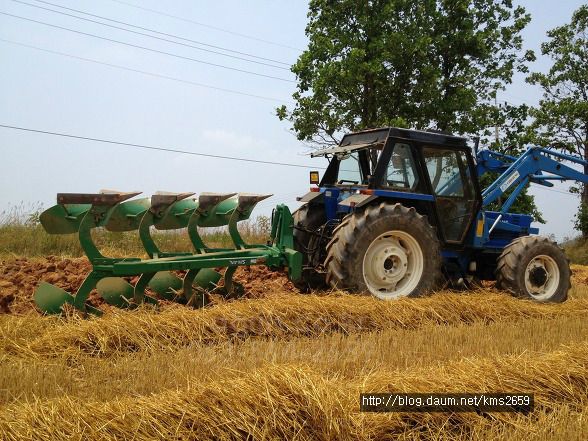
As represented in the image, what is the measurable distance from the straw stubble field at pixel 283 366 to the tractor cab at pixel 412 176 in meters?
1.08

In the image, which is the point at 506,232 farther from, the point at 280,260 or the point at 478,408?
the point at 478,408

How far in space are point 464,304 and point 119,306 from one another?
356 centimetres

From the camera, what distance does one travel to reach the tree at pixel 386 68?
15641 mm

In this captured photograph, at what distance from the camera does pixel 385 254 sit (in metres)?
6.36

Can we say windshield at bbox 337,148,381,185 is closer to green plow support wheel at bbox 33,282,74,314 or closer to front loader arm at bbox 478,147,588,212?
front loader arm at bbox 478,147,588,212

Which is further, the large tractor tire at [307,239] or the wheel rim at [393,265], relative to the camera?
the large tractor tire at [307,239]

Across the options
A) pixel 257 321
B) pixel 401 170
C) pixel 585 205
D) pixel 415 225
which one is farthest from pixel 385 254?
pixel 585 205

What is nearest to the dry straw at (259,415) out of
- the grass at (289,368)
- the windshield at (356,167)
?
the grass at (289,368)

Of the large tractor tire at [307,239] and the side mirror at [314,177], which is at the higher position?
the side mirror at [314,177]

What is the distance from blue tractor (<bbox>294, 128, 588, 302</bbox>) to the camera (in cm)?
625

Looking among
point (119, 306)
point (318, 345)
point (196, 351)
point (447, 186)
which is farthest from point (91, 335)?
point (447, 186)

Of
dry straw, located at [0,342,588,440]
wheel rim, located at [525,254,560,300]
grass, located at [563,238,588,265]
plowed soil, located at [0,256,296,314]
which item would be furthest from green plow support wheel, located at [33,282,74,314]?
grass, located at [563,238,588,265]

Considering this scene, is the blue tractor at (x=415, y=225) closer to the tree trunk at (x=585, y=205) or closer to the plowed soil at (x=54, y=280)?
the plowed soil at (x=54, y=280)

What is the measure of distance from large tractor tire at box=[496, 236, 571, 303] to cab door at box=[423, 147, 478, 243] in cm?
67
